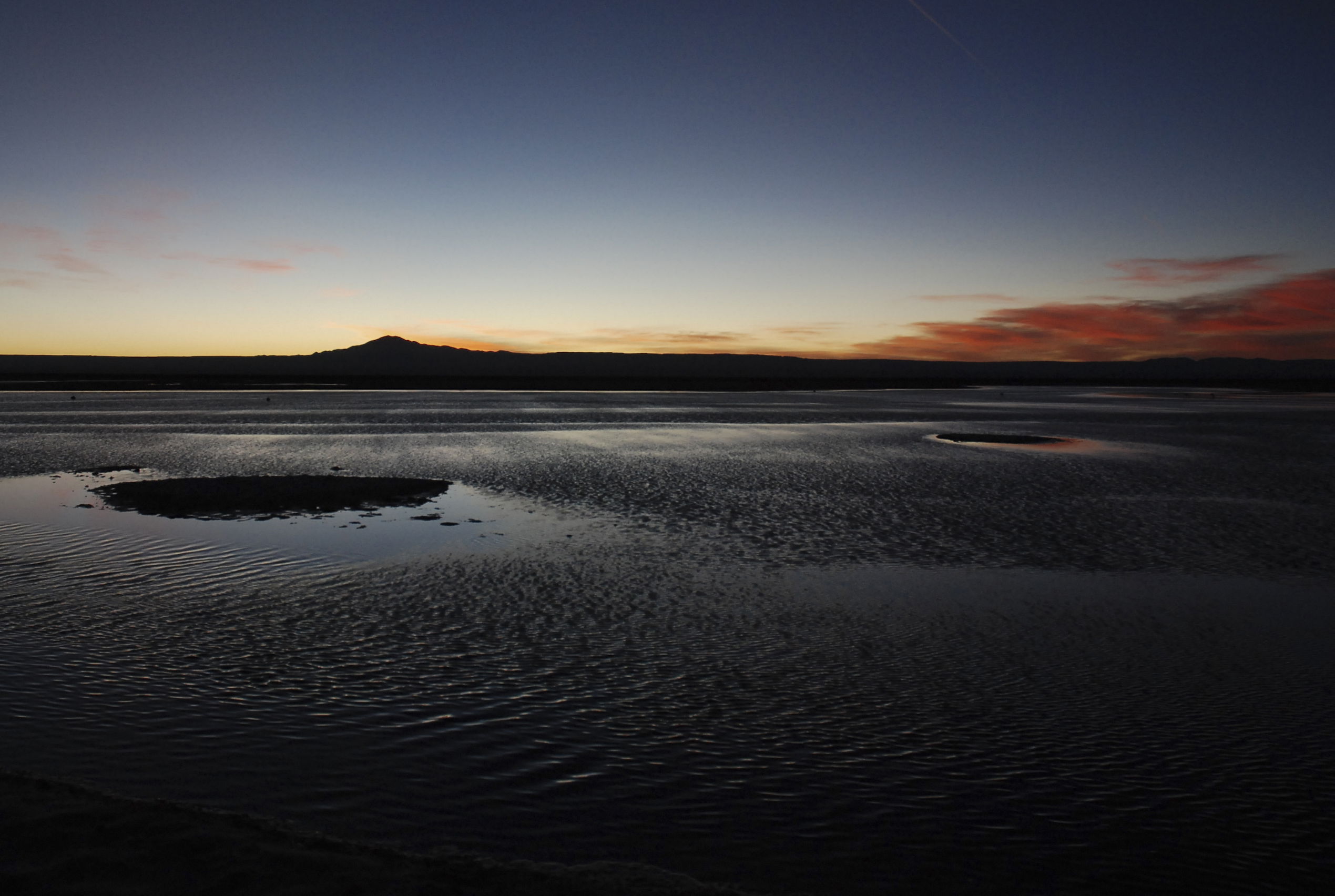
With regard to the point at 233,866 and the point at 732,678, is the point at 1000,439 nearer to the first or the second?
the point at 732,678

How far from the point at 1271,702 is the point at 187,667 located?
39.3 ft

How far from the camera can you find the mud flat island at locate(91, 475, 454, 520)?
2038 centimetres

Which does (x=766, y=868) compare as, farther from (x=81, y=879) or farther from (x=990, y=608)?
(x=990, y=608)

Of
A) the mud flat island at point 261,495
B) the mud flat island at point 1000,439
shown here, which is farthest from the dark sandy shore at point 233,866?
the mud flat island at point 1000,439

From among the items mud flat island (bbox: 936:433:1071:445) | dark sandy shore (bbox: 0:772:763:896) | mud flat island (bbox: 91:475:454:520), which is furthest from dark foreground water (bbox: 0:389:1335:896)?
mud flat island (bbox: 936:433:1071:445)

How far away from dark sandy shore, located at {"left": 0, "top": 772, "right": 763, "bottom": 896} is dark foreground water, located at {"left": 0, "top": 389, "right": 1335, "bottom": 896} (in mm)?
320

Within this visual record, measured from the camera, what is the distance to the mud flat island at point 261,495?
20.4 m

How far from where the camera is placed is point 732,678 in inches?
373

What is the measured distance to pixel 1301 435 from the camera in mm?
45312

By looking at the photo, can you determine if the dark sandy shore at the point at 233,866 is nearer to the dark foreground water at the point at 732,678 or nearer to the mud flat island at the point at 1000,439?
the dark foreground water at the point at 732,678

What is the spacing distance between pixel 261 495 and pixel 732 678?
1708 centimetres

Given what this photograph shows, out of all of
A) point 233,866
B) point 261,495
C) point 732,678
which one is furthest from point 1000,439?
point 233,866

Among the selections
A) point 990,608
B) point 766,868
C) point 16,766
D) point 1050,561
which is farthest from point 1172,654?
point 16,766

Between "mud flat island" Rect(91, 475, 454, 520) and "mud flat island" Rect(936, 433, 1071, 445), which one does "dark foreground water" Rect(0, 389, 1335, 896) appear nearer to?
"mud flat island" Rect(91, 475, 454, 520)
